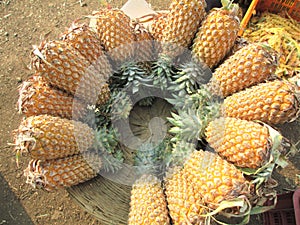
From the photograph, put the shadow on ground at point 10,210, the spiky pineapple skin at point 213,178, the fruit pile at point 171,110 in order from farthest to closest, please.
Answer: the shadow on ground at point 10,210 → the fruit pile at point 171,110 → the spiky pineapple skin at point 213,178

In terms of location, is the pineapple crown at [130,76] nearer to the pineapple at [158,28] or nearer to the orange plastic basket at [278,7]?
the pineapple at [158,28]

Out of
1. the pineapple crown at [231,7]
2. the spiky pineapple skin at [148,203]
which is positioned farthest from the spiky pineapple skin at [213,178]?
the pineapple crown at [231,7]

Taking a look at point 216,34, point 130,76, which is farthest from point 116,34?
point 216,34

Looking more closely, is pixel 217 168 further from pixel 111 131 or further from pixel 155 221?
pixel 111 131

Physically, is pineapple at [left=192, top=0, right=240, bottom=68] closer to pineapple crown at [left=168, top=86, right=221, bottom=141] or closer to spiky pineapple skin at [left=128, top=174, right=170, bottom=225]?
pineapple crown at [left=168, top=86, right=221, bottom=141]

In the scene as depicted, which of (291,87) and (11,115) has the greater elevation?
(291,87)

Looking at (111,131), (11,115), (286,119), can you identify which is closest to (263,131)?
(286,119)
